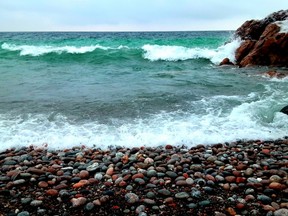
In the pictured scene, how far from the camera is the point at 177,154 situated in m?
4.68

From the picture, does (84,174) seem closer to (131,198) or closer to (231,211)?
(131,198)

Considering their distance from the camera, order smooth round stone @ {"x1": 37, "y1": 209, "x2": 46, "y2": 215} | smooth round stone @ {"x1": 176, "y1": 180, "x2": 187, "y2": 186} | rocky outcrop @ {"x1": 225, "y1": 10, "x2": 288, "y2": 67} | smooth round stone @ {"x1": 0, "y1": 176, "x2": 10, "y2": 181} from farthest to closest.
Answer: rocky outcrop @ {"x1": 225, "y1": 10, "x2": 288, "y2": 67}
smooth round stone @ {"x1": 0, "y1": 176, "x2": 10, "y2": 181}
smooth round stone @ {"x1": 176, "y1": 180, "x2": 187, "y2": 186}
smooth round stone @ {"x1": 37, "y1": 209, "x2": 46, "y2": 215}

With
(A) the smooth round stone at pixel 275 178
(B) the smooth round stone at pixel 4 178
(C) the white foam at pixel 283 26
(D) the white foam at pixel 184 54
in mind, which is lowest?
(B) the smooth round stone at pixel 4 178

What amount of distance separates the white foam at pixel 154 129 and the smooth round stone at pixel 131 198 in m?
1.78

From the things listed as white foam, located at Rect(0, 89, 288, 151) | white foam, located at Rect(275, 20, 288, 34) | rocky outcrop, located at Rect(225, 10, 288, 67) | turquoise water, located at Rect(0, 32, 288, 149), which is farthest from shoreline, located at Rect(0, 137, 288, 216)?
white foam, located at Rect(275, 20, 288, 34)

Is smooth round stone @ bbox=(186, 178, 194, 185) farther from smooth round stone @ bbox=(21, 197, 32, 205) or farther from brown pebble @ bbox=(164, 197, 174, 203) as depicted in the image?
smooth round stone @ bbox=(21, 197, 32, 205)

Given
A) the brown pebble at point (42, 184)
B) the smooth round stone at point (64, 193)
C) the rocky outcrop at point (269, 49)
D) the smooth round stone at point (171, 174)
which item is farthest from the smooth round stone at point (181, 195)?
the rocky outcrop at point (269, 49)

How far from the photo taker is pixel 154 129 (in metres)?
5.82

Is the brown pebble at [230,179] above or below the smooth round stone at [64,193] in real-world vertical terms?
above

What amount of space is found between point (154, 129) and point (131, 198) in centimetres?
257

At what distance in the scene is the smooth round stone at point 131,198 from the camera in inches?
130

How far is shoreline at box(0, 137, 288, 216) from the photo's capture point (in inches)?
127

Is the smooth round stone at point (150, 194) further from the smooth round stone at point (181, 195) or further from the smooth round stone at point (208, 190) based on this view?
the smooth round stone at point (208, 190)

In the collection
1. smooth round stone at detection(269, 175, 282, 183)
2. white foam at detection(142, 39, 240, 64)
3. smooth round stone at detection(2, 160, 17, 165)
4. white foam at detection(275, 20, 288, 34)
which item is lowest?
smooth round stone at detection(2, 160, 17, 165)
